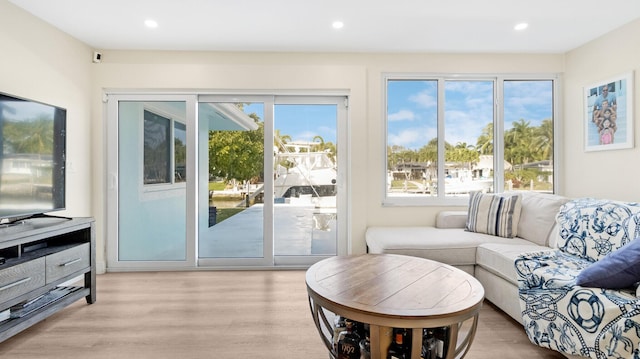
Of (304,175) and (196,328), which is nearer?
(196,328)

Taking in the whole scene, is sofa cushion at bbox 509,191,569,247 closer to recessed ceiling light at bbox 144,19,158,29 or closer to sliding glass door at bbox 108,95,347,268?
sliding glass door at bbox 108,95,347,268

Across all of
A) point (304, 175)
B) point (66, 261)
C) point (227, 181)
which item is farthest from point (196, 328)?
point (304, 175)

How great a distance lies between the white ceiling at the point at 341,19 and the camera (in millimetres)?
2582

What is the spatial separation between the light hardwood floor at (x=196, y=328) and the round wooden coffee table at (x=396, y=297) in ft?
1.84

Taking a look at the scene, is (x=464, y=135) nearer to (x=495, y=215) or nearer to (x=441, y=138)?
(x=441, y=138)

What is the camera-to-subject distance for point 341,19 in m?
2.81

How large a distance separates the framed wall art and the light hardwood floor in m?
2.03

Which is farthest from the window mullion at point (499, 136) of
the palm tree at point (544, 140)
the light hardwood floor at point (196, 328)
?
the light hardwood floor at point (196, 328)

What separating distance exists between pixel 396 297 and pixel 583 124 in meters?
3.29

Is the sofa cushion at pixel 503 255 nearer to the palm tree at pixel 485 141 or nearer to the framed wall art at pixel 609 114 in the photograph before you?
the palm tree at pixel 485 141

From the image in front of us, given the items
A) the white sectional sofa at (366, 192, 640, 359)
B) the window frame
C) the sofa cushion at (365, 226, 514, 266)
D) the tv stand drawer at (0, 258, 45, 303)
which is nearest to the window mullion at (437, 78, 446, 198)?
the white sectional sofa at (366, 192, 640, 359)

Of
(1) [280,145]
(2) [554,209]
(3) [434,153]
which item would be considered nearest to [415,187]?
(3) [434,153]

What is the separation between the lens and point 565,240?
7.86 feet

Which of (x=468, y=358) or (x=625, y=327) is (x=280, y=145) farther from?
(x=625, y=327)
